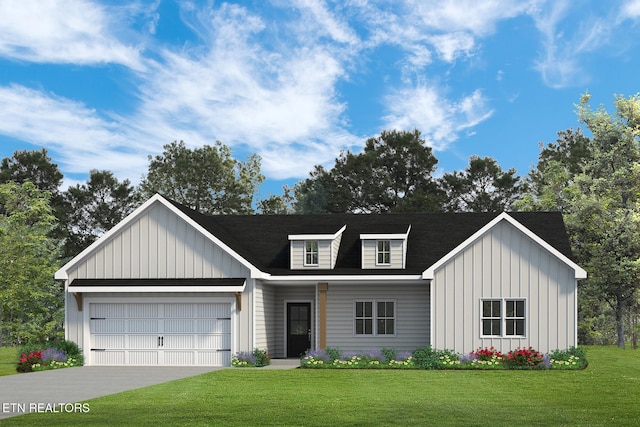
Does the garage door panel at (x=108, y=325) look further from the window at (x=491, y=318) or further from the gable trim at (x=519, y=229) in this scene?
the window at (x=491, y=318)

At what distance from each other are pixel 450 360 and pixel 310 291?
6818 millimetres

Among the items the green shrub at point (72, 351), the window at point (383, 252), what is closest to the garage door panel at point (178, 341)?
the green shrub at point (72, 351)

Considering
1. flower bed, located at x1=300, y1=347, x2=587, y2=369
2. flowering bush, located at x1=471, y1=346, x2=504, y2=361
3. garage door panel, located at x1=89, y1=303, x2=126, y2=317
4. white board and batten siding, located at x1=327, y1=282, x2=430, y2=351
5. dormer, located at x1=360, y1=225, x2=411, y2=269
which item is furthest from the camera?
dormer, located at x1=360, y1=225, x2=411, y2=269

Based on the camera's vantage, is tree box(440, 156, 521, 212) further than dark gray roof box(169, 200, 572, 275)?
Yes

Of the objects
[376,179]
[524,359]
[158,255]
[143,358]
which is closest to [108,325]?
[143,358]

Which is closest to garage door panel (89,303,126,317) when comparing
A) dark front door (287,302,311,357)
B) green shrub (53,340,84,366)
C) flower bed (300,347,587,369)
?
green shrub (53,340,84,366)

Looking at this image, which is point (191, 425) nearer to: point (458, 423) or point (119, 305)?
point (458, 423)

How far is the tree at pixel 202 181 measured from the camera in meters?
63.4

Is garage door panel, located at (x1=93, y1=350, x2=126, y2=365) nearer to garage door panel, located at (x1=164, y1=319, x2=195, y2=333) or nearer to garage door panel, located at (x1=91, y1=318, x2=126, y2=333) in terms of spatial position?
garage door panel, located at (x1=91, y1=318, x2=126, y2=333)

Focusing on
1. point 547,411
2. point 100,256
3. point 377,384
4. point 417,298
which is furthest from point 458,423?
point 100,256

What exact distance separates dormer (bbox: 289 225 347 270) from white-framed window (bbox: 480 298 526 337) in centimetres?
605

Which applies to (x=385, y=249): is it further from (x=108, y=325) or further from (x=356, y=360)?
(x=108, y=325)

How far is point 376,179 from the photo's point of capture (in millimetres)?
63219

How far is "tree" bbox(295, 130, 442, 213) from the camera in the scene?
6247cm
